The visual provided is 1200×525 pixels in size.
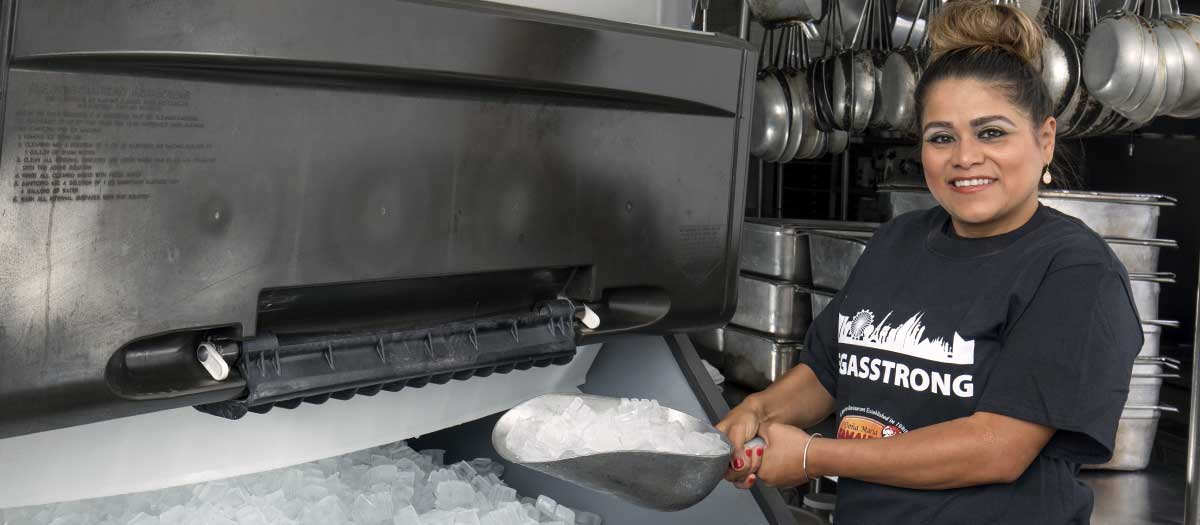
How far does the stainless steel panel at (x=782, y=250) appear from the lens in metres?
2.50

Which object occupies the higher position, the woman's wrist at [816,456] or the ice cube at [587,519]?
the woman's wrist at [816,456]

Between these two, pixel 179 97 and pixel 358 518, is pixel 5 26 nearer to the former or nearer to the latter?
pixel 179 97

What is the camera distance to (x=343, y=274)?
1.06 meters

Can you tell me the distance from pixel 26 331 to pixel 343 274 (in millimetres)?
288

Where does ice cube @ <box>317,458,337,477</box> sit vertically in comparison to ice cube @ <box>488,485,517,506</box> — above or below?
above

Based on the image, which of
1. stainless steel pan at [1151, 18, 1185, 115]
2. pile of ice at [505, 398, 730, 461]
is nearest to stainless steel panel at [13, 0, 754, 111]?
pile of ice at [505, 398, 730, 461]

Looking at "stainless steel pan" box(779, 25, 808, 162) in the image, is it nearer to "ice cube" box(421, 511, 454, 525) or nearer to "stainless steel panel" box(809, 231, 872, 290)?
"stainless steel panel" box(809, 231, 872, 290)

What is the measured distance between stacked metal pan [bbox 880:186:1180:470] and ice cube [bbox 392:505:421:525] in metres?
1.44

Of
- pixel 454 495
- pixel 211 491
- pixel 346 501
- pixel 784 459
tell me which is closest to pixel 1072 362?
pixel 784 459

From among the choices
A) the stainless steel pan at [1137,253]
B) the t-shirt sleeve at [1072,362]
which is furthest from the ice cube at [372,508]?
the stainless steel pan at [1137,253]

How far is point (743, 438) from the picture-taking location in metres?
1.34

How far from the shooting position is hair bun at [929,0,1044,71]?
1.26 meters

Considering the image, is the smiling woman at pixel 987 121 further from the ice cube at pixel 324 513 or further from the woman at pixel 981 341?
the ice cube at pixel 324 513

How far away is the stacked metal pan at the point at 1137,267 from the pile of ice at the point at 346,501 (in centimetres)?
128
